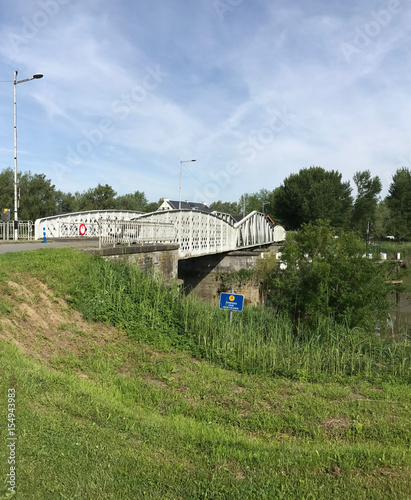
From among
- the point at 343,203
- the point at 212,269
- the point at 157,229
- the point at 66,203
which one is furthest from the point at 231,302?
the point at 343,203

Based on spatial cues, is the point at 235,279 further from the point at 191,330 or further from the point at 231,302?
the point at 231,302

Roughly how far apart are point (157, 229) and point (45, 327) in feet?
30.0

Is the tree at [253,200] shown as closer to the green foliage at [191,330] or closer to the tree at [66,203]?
the tree at [66,203]

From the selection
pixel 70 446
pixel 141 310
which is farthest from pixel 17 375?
pixel 141 310

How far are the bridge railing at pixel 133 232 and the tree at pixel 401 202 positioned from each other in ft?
179

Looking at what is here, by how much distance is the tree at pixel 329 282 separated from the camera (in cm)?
1580

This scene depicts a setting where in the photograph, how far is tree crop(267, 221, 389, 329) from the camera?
1580 cm

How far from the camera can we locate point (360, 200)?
67.5 meters

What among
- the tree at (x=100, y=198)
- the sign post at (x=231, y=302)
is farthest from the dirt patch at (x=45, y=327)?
the tree at (x=100, y=198)

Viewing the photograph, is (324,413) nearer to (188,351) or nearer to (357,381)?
(357,381)

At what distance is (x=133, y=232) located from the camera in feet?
48.3

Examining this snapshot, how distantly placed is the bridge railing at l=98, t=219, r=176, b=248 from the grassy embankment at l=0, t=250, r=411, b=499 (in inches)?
69.5

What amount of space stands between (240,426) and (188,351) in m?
3.51

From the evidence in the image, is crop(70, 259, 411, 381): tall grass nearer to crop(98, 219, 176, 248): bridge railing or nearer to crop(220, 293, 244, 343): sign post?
crop(220, 293, 244, 343): sign post
